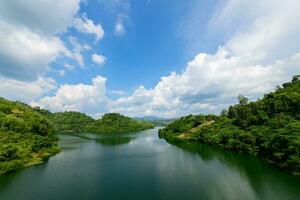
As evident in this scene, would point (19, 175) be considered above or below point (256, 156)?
below

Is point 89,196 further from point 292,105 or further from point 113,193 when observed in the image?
point 292,105

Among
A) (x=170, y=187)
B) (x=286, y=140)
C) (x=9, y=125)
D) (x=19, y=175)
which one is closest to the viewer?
(x=170, y=187)

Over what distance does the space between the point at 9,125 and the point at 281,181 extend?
54.1 meters

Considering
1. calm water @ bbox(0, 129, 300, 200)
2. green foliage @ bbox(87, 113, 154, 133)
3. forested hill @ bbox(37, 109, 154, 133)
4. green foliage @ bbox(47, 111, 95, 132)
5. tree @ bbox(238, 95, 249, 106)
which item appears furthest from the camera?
green foliage @ bbox(47, 111, 95, 132)

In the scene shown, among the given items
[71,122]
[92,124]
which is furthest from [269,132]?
[71,122]

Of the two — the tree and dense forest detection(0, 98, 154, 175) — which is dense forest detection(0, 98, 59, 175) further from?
the tree

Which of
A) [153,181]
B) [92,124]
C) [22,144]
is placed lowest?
[153,181]

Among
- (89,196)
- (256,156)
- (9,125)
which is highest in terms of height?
(9,125)

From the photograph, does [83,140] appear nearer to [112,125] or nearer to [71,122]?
[112,125]

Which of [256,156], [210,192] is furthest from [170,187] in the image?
[256,156]

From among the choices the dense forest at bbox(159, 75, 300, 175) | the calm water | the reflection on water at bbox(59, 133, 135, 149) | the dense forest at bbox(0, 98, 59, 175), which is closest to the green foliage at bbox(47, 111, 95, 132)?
the reflection on water at bbox(59, 133, 135, 149)

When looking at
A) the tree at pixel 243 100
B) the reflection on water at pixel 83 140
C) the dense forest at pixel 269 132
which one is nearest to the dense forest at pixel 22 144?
the reflection on water at pixel 83 140

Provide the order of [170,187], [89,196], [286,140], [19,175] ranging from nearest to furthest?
[89,196]
[170,187]
[19,175]
[286,140]

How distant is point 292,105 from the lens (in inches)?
2016
